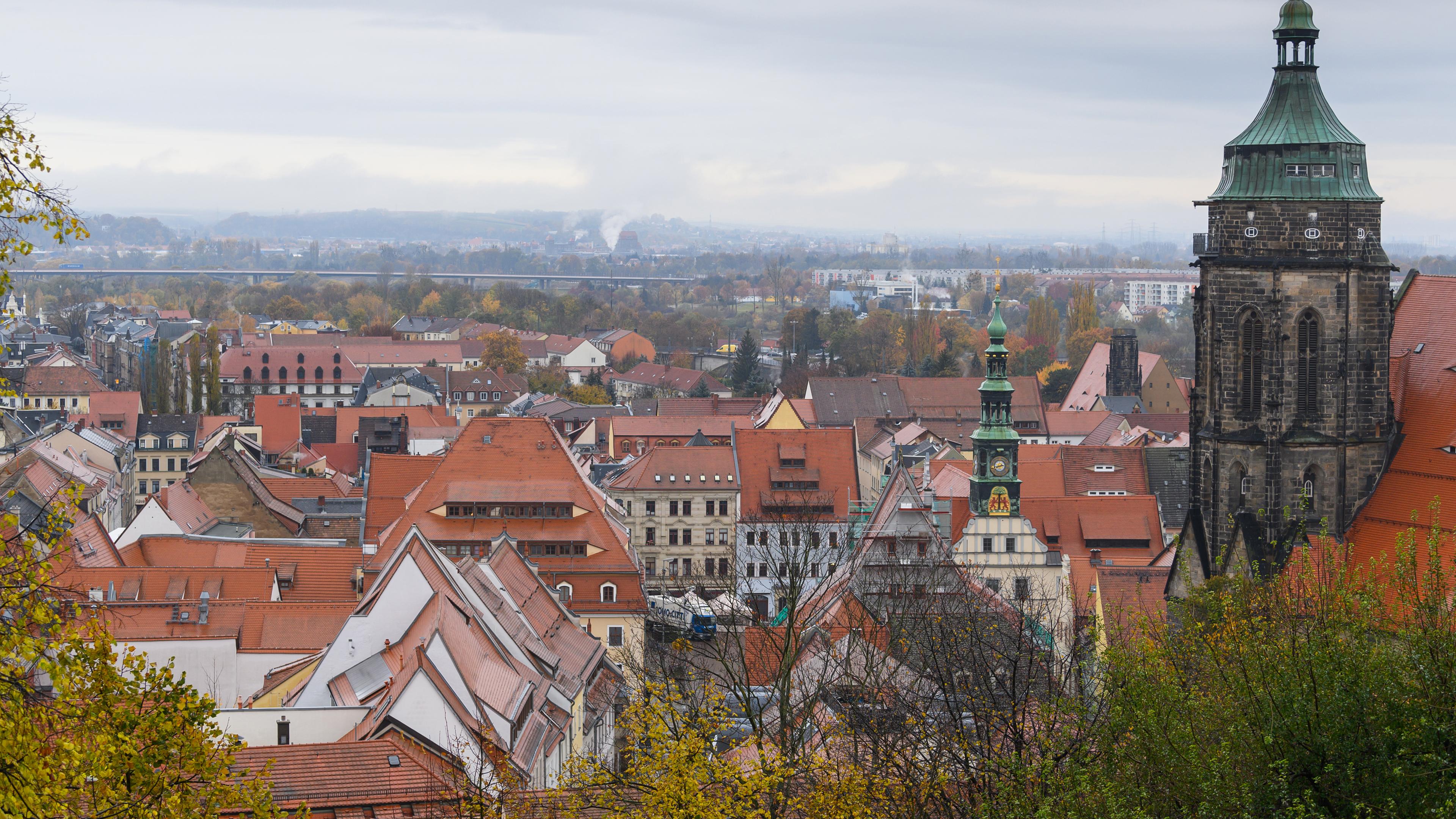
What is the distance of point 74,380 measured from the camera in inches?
4921

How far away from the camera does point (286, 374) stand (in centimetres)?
15250

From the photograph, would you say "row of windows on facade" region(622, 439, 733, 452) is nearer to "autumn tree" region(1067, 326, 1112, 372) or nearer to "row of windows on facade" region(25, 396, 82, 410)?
"row of windows on facade" region(25, 396, 82, 410)

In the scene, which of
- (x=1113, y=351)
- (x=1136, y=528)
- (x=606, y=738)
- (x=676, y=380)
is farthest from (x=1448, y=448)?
(x=676, y=380)

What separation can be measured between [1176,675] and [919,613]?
17.0 meters

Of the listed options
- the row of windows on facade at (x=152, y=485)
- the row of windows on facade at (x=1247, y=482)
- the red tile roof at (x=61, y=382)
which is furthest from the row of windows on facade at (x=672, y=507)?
the red tile roof at (x=61, y=382)

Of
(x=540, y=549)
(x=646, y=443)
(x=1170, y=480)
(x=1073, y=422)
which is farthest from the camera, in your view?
(x=1073, y=422)

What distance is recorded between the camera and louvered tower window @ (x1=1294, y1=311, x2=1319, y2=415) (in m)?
40.8

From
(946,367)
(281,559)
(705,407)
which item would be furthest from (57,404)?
(281,559)

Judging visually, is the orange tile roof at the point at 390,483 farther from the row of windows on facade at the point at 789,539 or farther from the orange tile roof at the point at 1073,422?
the orange tile roof at the point at 1073,422

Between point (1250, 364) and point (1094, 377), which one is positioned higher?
point (1250, 364)

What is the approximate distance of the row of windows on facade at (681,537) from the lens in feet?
244

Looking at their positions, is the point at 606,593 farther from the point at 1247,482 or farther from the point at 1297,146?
the point at 1297,146

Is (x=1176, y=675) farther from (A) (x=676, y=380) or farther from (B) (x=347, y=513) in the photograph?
(A) (x=676, y=380)

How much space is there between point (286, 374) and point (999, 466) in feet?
346
